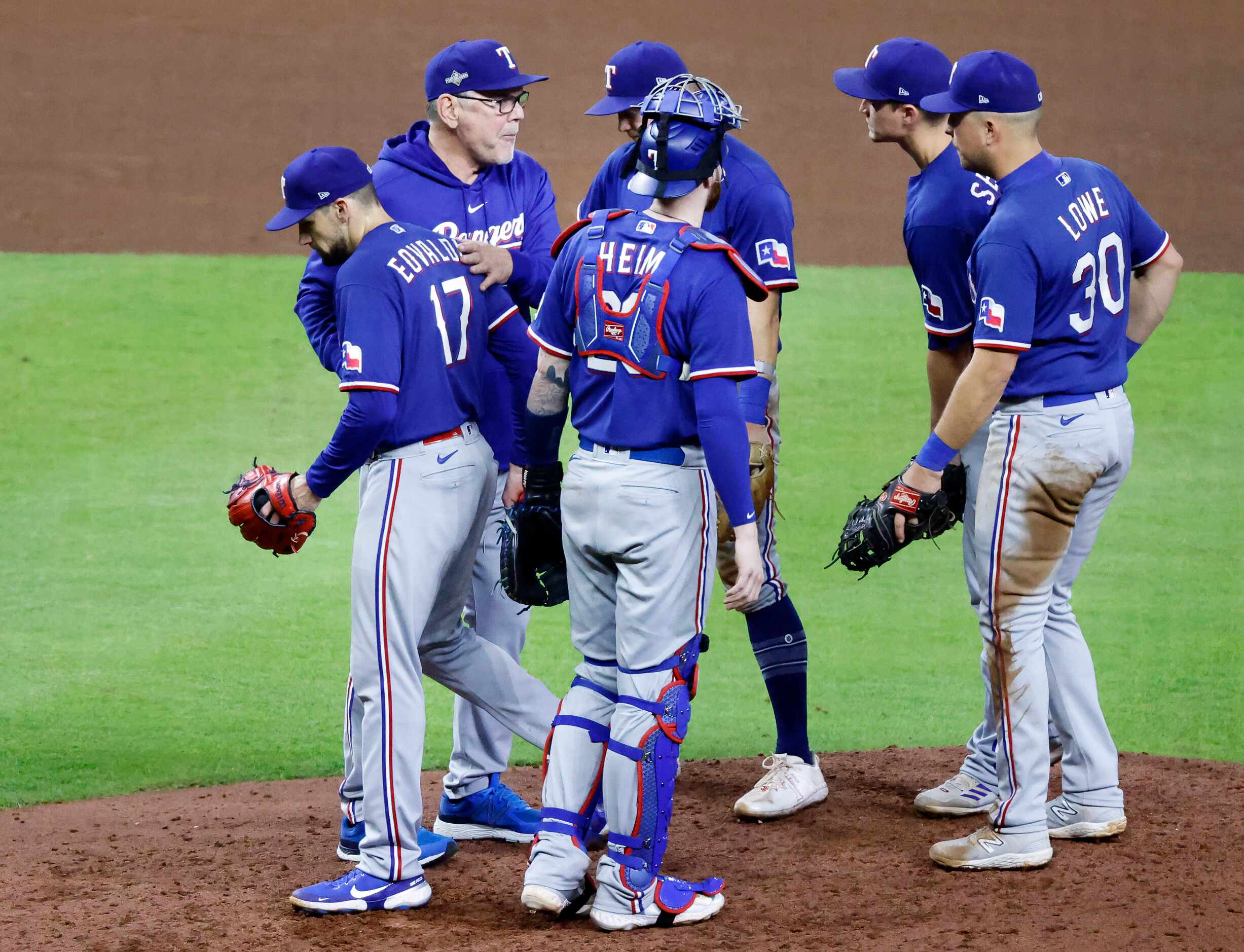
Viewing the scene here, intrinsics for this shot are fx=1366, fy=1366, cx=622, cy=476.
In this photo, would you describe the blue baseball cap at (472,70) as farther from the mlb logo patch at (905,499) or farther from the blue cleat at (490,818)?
the blue cleat at (490,818)

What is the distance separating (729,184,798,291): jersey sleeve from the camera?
3.98m

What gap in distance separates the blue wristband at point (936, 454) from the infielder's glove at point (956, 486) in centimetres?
31

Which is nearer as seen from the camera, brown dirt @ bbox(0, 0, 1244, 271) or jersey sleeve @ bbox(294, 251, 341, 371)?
jersey sleeve @ bbox(294, 251, 341, 371)

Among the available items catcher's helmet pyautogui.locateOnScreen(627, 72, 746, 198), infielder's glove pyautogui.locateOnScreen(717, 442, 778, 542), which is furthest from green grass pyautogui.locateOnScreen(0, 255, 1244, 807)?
catcher's helmet pyautogui.locateOnScreen(627, 72, 746, 198)

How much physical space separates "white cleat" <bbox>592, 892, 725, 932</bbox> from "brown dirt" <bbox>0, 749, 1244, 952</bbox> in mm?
34

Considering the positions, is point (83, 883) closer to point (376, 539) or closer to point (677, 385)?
point (376, 539)

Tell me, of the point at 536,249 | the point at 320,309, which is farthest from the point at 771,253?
the point at 320,309

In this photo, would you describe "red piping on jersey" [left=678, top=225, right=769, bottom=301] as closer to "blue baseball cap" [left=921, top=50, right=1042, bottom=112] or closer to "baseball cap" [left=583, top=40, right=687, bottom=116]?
"blue baseball cap" [left=921, top=50, right=1042, bottom=112]

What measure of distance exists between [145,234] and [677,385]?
12.3 meters

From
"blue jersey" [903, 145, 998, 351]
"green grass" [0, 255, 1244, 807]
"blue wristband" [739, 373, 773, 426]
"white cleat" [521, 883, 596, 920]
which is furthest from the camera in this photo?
"green grass" [0, 255, 1244, 807]

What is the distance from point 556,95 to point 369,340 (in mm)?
12574

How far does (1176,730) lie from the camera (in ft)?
16.2

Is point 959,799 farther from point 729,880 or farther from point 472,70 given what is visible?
point 472,70

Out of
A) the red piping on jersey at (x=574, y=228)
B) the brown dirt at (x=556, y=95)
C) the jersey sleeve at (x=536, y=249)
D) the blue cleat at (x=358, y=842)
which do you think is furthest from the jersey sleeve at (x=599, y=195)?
the brown dirt at (x=556, y=95)
